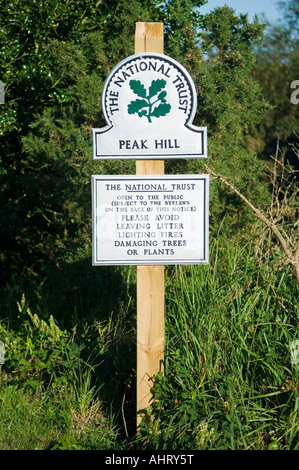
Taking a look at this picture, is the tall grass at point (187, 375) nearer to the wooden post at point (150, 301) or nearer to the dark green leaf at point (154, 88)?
the wooden post at point (150, 301)

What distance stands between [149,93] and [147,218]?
86 cm

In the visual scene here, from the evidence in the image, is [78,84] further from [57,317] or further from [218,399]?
[218,399]

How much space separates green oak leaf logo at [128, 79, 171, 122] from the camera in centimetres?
438

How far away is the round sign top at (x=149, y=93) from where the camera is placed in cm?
439

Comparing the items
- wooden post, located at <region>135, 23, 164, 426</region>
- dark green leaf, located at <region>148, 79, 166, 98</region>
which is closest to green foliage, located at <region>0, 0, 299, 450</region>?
dark green leaf, located at <region>148, 79, 166, 98</region>

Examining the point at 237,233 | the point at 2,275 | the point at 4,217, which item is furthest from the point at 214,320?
the point at 2,275

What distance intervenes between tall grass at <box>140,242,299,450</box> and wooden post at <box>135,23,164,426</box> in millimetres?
111

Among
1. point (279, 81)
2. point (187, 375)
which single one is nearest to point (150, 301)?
point (187, 375)

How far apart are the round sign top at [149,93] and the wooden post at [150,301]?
0.14m

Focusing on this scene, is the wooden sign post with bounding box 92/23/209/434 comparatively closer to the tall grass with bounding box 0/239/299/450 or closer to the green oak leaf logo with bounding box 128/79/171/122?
the green oak leaf logo with bounding box 128/79/171/122

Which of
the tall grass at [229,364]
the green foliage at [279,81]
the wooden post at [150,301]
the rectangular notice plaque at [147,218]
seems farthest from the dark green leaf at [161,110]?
the green foliage at [279,81]

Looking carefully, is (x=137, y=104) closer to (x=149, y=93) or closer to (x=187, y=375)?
(x=149, y=93)

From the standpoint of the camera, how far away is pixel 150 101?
14.4ft
